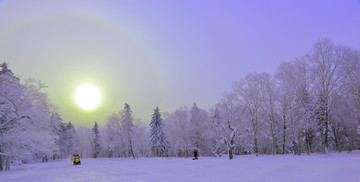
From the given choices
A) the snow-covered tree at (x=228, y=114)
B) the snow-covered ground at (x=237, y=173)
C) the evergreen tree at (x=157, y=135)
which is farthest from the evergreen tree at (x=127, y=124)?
the snow-covered ground at (x=237, y=173)

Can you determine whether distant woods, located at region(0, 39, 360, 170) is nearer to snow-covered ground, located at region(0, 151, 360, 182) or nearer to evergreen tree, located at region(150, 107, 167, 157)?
evergreen tree, located at region(150, 107, 167, 157)

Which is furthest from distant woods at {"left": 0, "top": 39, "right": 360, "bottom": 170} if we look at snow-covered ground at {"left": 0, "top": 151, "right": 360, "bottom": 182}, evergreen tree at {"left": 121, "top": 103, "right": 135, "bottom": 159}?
evergreen tree at {"left": 121, "top": 103, "right": 135, "bottom": 159}

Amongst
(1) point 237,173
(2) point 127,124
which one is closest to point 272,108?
(1) point 237,173

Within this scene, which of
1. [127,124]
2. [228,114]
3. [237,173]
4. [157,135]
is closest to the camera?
[237,173]

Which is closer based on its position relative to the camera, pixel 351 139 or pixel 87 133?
pixel 351 139

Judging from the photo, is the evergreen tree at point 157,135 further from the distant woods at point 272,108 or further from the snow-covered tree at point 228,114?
the snow-covered tree at point 228,114

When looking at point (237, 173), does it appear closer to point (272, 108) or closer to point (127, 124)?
point (272, 108)

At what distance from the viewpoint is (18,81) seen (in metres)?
24.8

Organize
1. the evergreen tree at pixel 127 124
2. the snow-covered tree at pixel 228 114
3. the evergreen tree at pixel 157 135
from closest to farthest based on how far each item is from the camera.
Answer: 1. the snow-covered tree at pixel 228 114
2. the evergreen tree at pixel 127 124
3. the evergreen tree at pixel 157 135

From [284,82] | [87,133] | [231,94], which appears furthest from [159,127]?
[87,133]

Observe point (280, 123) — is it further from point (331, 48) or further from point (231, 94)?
point (331, 48)

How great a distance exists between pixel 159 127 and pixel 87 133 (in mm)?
66193

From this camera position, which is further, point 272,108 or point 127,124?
point 127,124

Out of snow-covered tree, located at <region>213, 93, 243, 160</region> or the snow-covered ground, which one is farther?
snow-covered tree, located at <region>213, 93, 243, 160</region>
